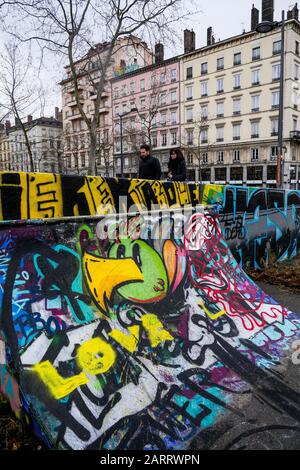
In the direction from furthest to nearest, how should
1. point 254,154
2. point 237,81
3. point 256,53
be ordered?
point 237,81 < point 254,154 < point 256,53

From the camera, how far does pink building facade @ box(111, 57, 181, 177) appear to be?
167 feet

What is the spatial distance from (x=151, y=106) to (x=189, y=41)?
35.9 ft

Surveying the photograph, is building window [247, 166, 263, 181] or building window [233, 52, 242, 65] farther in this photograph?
building window [233, 52, 242, 65]

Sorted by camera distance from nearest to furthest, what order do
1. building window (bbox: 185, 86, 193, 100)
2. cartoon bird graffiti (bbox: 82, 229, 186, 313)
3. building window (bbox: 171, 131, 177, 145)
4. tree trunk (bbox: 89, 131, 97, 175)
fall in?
1. cartoon bird graffiti (bbox: 82, 229, 186, 313)
2. tree trunk (bbox: 89, 131, 97, 175)
3. building window (bbox: 185, 86, 193, 100)
4. building window (bbox: 171, 131, 177, 145)

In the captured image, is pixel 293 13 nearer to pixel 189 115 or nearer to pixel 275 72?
pixel 275 72

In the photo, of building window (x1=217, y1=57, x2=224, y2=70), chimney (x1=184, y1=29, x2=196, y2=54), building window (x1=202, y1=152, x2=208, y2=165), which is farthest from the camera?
chimney (x1=184, y1=29, x2=196, y2=54)

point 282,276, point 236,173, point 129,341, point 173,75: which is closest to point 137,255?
point 129,341

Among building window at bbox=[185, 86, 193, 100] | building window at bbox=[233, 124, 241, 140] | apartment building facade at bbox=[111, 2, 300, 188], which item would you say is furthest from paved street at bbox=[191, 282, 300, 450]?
building window at bbox=[185, 86, 193, 100]

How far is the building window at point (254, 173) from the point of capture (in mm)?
43125

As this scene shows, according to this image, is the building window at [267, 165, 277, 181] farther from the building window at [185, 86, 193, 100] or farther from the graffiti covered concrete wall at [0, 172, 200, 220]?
the graffiti covered concrete wall at [0, 172, 200, 220]

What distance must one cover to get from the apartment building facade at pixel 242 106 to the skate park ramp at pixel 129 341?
38.0 m

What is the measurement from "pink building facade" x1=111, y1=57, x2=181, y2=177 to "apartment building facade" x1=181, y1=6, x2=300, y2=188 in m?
1.81

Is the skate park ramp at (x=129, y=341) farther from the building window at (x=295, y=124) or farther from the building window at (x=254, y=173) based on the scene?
the building window at (x=295, y=124)

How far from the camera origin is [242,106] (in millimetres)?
44844
